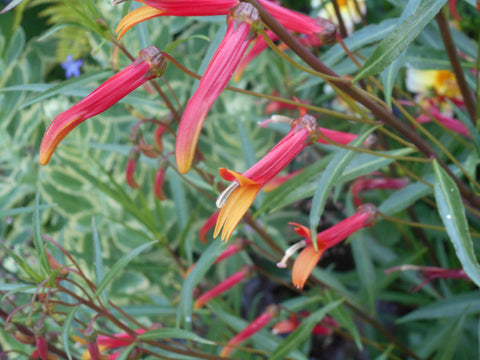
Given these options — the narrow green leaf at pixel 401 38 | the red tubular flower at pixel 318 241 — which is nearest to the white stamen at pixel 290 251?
the red tubular flower at pixel 318 241

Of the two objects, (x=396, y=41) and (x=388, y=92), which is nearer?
(x=396, y=41)

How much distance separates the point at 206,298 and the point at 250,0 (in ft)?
2.26

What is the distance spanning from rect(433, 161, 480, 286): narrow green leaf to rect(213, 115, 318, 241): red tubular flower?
192 millimetres

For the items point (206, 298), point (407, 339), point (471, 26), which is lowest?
point (407, 339)

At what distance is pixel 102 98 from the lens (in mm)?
525

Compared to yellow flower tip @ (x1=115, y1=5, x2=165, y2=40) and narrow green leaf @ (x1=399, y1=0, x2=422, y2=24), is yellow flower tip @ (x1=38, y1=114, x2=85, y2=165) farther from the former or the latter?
narrow green leaf @ (x1=399, y1=0, x2=422, y2=24)

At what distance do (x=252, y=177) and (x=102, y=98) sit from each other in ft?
0.56

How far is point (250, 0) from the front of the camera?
1.67 ft

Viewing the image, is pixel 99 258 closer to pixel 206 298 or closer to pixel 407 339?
pixel 206 298

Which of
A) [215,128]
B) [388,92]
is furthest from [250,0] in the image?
[215,128]

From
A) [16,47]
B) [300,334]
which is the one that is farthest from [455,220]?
[16,47]

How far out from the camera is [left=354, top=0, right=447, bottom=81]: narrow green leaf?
0.57 meters

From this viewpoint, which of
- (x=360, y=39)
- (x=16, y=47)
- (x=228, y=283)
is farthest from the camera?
(x=16, y=47)

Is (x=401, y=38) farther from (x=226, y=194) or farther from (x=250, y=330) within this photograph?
(x=250, y=330)
